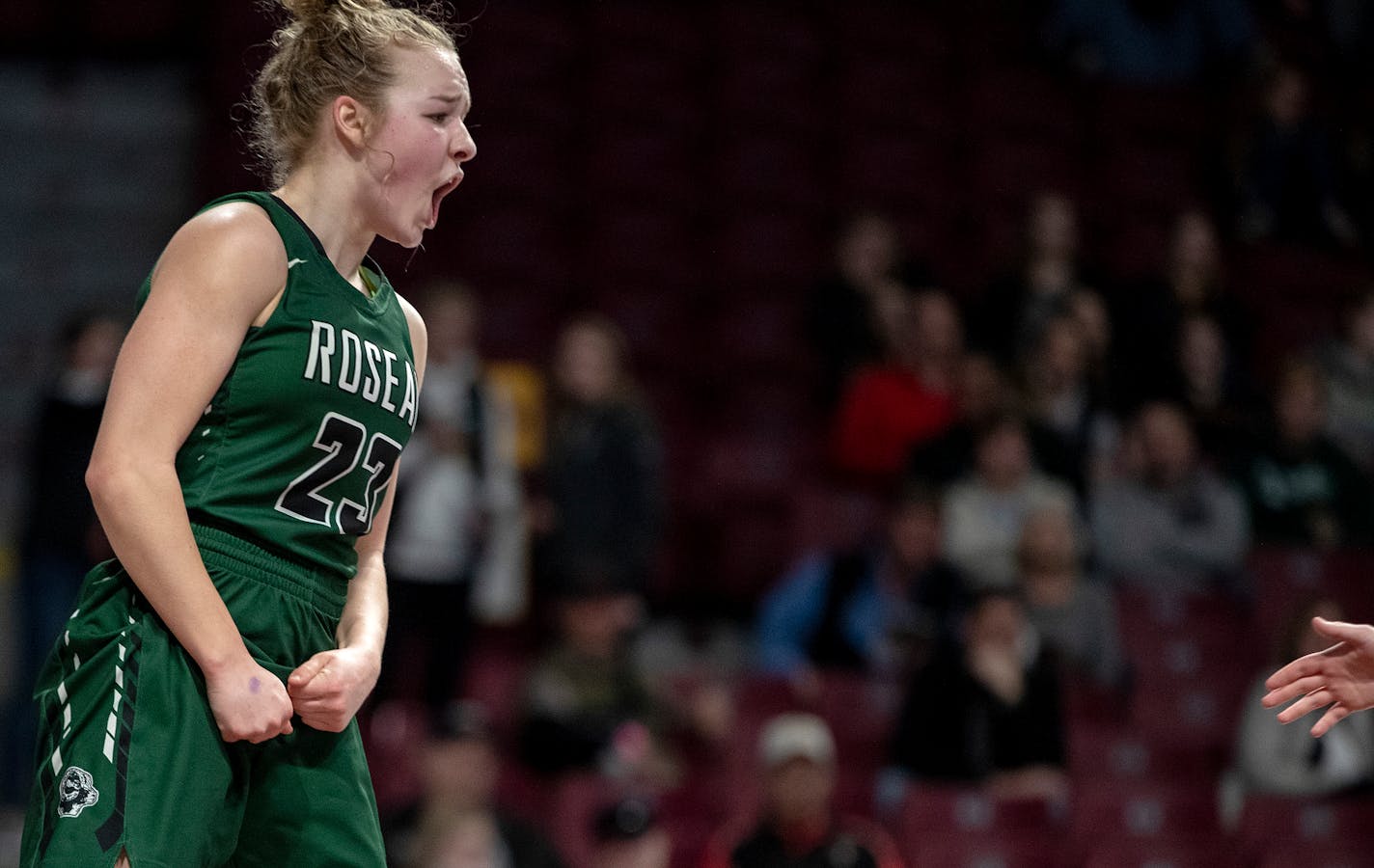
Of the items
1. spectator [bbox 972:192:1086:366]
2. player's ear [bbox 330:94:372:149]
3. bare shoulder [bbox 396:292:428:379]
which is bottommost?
spectator [bbox 972:192:1086:366]

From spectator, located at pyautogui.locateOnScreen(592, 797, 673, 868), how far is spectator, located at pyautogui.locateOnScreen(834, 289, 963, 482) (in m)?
2.49

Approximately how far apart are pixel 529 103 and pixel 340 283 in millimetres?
7024

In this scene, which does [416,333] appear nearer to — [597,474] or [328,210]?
[328,210]

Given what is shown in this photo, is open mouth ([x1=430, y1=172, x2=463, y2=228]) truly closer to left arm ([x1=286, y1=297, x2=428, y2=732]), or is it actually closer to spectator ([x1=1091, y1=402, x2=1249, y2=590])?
left arm ([x1=286, y1=297, x2=428, y2=732])

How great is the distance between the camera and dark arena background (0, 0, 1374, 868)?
6.55 metres

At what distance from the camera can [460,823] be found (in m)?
5.72

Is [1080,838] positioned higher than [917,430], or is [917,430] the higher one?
[917,430]

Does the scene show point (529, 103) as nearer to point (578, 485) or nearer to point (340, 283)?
point (578, 485)

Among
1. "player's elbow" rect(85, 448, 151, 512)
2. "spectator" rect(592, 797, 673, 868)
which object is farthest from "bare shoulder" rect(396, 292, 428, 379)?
"spectator" rect(592, 797, 673, 868)

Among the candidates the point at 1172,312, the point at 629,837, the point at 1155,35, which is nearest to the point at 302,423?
the point at 629,837

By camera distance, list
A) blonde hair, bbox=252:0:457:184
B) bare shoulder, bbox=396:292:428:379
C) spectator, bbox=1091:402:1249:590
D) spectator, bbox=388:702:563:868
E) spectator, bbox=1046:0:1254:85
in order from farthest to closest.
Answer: spectator, bbox=1046:0:1254:85 < spectator, bbox=1091:402:1249:590 < spectator, bbox=388:702:563:868 < bare shoulder, bbox=396:292:428:379 < blonde hair, bbox=252:0:457:184

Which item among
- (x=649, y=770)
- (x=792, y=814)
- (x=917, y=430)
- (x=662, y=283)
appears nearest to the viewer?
(x=792, y=814)

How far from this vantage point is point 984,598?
680 cm

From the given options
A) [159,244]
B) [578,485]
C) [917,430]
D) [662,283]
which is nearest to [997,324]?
[917,430]
